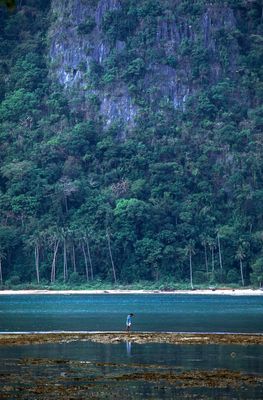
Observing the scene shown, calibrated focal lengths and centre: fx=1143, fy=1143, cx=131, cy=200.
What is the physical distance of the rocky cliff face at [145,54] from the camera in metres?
184

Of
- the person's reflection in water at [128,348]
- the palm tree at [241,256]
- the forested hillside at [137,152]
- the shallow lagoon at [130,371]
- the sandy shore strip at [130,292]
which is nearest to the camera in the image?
the shallow lagoon at [130,371]

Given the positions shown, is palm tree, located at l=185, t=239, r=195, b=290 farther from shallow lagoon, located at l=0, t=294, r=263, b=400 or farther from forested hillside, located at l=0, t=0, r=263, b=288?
shallow lagoon, located at l=0, t=294, r=263, b=400

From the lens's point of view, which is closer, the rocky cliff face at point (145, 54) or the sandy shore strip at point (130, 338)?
the sandy shore strip at point (130, 338)

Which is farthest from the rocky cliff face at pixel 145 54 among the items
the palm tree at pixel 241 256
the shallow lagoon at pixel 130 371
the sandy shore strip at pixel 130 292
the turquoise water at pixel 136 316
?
the shallow lagoon at pixel 130 371

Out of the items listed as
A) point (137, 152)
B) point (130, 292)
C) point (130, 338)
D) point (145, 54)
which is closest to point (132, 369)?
point (130, 338)

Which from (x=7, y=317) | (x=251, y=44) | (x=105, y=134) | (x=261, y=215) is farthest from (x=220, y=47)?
(x=7, y=317)

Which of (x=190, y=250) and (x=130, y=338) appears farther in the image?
(x=190, y=250)

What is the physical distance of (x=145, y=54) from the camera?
190m

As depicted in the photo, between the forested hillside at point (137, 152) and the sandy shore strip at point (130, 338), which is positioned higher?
the forested hillside at point (137, 152)

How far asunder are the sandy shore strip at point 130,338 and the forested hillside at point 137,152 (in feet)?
273

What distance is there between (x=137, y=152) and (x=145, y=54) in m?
24.0

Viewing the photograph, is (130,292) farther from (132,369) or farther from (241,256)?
(132,369)

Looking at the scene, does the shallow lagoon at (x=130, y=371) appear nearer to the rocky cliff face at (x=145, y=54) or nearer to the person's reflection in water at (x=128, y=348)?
the person's reflection in water at (x=128, y=348)

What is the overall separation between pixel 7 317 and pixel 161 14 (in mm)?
119523
